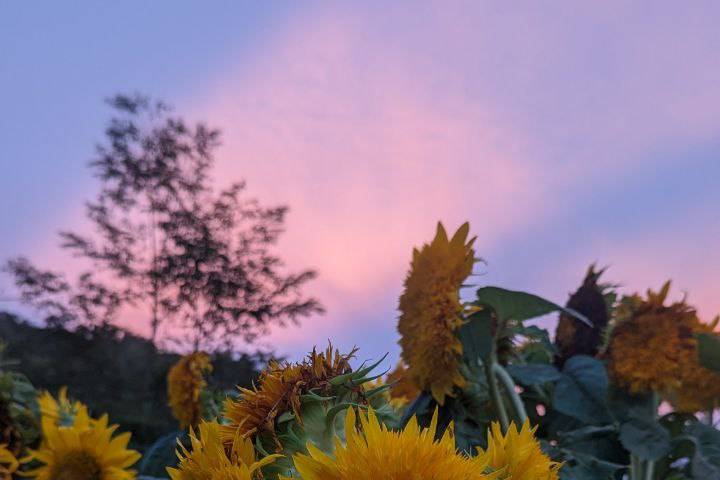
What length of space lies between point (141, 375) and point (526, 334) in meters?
4.99

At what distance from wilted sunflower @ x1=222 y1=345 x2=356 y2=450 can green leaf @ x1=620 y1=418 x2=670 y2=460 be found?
37.5 inches

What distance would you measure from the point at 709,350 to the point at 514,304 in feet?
1.74

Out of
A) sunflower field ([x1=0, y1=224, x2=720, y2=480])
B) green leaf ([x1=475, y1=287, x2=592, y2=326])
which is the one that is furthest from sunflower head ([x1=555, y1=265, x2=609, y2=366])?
green leaf ([x1=475, y1=287, x2=592, y2=326])

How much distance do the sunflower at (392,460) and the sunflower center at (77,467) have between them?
129 centimetres

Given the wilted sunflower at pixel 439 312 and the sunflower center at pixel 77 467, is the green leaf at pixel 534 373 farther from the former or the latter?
the sunflower center at pixel 77 467

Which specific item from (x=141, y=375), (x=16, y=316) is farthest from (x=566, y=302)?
(x=16, y=316)

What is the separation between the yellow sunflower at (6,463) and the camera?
1236 mm

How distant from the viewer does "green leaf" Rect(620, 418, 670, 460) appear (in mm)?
1412

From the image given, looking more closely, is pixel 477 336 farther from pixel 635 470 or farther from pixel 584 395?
pixel 635 470

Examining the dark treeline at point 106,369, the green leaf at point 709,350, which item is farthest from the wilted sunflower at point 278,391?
the dark treeline at point 106,369

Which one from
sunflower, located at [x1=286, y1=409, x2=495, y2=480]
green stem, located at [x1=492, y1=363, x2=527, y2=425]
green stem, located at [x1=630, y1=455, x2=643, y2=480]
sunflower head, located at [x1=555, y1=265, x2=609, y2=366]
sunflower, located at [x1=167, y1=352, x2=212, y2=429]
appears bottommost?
sunflower, located at [x1=286, y1=409, x2=495, y2=480]

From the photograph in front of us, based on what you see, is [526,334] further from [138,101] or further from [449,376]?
[138,101]

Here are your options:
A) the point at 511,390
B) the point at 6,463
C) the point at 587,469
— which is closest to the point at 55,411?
the point at 6,463

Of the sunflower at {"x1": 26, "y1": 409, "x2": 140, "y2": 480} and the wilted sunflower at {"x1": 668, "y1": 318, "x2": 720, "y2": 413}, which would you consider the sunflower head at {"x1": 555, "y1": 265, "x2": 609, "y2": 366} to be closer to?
the wilted sunflower at {"x1": 668, "y1": 318, "x2": 720, "y2": 413}
